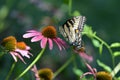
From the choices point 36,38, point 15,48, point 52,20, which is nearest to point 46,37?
point 36,38

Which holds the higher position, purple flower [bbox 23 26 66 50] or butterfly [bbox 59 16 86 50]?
butterfly [bbox 59 16 86 50]

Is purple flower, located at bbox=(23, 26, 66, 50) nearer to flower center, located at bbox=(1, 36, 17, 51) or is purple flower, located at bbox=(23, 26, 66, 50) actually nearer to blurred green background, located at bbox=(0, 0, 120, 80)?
flower center, located at bbox=(1, 36, 17, 51)

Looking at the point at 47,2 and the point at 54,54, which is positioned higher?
the point at 47,2

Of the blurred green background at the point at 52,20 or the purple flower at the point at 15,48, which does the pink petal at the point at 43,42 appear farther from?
the blurred green background at the point at 52,20

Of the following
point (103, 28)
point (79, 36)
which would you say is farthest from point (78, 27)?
point (103, 28)

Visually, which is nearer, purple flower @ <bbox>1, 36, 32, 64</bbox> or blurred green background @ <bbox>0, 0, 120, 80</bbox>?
purple flower @ <bbox>1, 36, 32, 64</bbox>

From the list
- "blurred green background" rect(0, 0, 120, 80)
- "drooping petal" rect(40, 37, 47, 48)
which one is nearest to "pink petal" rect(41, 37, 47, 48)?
"drooping petal" rect(40, 37, 47, 48)

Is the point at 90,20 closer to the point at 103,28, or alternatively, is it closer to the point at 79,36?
the point at 103,28

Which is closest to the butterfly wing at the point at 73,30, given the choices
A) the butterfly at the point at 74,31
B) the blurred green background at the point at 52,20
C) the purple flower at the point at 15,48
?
the butterfly at the point at 74,31
